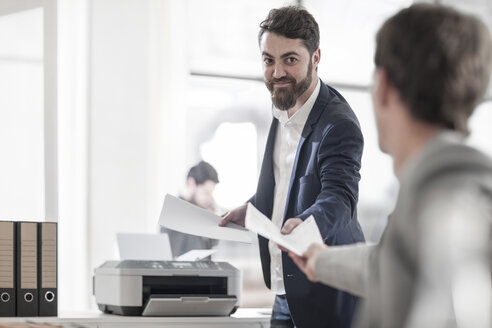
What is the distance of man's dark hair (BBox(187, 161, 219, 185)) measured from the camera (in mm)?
5820

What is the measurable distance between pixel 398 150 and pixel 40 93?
4.66 m

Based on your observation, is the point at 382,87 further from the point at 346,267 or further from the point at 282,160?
the point at 282,160

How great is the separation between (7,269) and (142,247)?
1.78 ft

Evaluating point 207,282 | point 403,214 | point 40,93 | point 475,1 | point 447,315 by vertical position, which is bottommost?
point 207,282

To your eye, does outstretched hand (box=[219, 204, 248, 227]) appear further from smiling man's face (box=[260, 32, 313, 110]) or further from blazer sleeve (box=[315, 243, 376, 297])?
blazer sleeve (box=[315, 243, 376, 297])

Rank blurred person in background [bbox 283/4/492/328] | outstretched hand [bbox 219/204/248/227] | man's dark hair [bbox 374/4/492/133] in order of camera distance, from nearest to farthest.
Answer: blurred person in background [bbox 283/4/492/328]
man's dark hair [bbox 374/4/492/133]
outstretched hand [bbox 219/204/248/227]

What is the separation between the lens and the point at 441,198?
97cm

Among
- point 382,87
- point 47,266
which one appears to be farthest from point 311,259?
point 47,266

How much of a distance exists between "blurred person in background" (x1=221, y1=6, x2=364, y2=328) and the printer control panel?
0.25 metres

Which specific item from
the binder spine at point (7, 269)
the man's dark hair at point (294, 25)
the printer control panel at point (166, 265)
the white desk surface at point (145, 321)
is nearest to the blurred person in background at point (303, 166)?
the man's dark hair at point (294, 25)

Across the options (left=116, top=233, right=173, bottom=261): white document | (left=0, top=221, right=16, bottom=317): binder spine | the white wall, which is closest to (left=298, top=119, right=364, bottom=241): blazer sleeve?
(left=116, top=233, right=173, bottom=261): white document

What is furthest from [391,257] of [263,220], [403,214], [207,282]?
[207,282]

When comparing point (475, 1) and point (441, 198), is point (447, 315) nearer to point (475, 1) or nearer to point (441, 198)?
point (441, 198)

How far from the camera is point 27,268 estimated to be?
2.66 m
